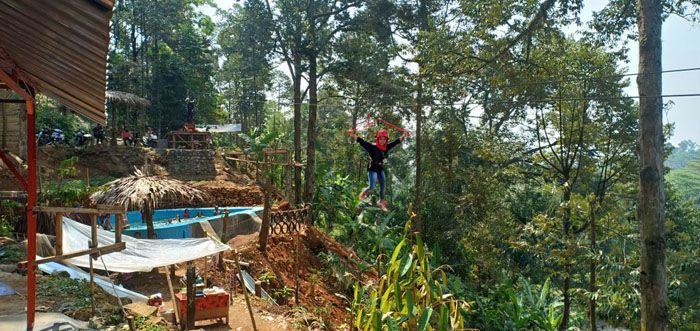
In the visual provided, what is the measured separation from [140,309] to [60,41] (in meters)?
5.30

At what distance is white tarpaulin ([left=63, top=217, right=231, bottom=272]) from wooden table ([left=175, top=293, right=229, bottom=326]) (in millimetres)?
628

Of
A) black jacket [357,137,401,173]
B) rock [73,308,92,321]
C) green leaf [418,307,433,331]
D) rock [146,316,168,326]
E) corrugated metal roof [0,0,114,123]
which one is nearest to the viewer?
corrugated metal roof [0,0,114,123]

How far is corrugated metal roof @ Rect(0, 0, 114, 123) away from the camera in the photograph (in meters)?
1.88

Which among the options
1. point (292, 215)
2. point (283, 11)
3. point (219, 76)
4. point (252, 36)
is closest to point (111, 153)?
point (252, 36)

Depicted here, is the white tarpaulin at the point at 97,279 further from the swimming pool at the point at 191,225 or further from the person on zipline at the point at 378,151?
the person on zipline at the point at 378,151

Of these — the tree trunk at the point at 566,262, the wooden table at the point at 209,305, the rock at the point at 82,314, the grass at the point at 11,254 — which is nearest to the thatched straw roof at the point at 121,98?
the grass at the point at 11,254

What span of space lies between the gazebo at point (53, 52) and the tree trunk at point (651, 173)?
5.63 meters

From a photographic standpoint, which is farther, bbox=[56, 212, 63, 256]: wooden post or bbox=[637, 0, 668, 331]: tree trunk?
bbox=[637, 0, 668, 331]: tree trunk

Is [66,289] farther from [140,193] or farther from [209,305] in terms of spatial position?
[140,193]

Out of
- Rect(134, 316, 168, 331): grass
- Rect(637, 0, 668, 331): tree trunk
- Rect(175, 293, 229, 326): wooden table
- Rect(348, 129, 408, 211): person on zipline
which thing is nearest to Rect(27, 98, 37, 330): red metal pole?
Rect(134, 316, 168, 331): grass

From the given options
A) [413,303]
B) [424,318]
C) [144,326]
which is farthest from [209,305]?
[424,318]

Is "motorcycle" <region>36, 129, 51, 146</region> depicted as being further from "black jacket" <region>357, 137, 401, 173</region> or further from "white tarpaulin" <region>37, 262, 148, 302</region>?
"black jacket" <region>357, 137, 401, 173</region>

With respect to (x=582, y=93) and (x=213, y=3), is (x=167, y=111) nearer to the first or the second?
(x=213, y=3)

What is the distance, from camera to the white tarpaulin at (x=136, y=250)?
6.35 meters
